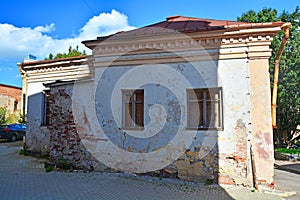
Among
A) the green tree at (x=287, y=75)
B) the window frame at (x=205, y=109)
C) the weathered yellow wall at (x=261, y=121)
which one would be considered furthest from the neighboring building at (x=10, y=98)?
the weathered yellow wall at (x=261, y=121)

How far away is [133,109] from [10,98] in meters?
24.8

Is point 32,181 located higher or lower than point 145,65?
lower

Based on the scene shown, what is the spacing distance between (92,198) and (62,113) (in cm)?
407

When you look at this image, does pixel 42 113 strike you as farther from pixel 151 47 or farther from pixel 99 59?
pixel 151 47

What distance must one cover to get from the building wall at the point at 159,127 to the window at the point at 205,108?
18 centimetres

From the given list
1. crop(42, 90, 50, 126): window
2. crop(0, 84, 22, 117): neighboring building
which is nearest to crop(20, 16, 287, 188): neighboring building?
crop(42, 90, 50, 126): window

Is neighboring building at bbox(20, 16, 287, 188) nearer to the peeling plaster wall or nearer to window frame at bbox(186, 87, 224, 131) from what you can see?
window frame at bbox(186, 87, 224, 131)

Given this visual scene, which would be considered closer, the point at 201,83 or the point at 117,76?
the point at 201,83

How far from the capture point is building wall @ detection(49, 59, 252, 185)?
22.8 feet

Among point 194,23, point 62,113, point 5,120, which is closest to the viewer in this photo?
point 194,23

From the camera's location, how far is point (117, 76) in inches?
321

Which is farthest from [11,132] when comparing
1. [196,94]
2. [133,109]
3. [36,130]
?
[196,94]

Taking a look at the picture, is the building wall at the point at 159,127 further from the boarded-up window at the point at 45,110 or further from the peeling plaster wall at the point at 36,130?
the boarded-up window at the point at 45,110

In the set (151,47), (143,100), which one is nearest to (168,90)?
(143,100)
